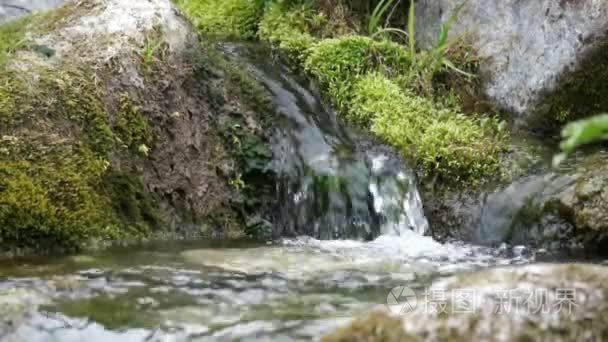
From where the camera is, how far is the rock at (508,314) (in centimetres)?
222

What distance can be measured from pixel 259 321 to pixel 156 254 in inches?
51.7

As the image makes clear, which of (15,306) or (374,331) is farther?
(15,306)

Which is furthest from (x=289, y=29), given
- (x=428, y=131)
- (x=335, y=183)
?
(x=335, y=183)

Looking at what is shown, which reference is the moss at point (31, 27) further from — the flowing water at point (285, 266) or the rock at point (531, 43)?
the rock at point (531, 43)

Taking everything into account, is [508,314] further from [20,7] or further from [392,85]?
[20,7]

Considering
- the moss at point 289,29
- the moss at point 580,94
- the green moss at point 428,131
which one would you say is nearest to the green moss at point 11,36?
the moss at point 289,29

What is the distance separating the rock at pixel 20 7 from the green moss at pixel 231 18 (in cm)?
125

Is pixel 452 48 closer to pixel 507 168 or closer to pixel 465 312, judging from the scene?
pixel 507 168

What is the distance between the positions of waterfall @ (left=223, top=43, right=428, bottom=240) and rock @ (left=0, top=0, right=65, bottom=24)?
7.70ft

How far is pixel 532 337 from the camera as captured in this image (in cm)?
222

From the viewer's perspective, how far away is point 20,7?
264 inches

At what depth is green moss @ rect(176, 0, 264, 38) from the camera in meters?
7.34

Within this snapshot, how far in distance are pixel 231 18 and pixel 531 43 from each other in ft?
9.11

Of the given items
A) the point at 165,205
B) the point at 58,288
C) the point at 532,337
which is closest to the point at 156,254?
the point at 165,205
